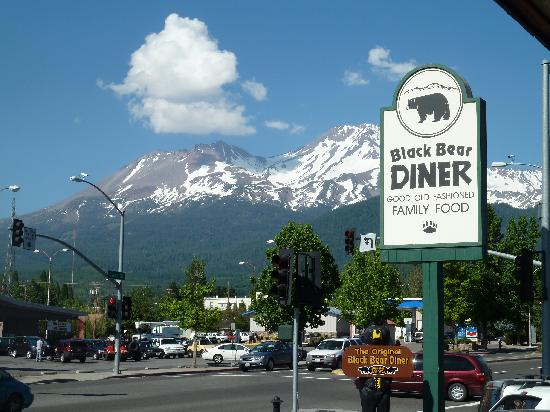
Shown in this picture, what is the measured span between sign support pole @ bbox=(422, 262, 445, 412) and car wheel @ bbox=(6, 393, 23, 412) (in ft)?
41.3

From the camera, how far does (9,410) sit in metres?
22.3

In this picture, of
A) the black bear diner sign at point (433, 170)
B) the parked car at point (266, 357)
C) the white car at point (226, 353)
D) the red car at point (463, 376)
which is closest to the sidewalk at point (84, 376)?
the parked car at point (266, 357)

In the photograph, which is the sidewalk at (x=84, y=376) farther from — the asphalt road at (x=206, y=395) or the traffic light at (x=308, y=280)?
the traffic light at (x=308, y=280)

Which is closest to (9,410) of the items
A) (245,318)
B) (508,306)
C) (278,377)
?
(278,377)

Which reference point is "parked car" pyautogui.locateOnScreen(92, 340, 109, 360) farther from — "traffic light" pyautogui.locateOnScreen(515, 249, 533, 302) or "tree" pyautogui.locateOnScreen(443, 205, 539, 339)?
"traffic light" pyautogui.locateOnScreen(515, 249, 533, 302)

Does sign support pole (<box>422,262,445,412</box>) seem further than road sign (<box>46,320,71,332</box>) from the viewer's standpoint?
No

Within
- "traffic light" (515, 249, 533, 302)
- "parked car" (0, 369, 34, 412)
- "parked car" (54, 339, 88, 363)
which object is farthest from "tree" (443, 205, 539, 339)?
"parked car" (0, 369, 34, 412)

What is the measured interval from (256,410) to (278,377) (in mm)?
16391

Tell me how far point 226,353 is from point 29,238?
22782 mm

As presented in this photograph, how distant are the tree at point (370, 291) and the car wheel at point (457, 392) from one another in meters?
47.8

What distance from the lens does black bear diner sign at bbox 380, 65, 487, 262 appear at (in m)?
14.5

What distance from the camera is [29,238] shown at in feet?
118

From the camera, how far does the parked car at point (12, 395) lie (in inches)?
870

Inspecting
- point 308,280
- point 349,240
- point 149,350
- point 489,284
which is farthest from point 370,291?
point 308,280
